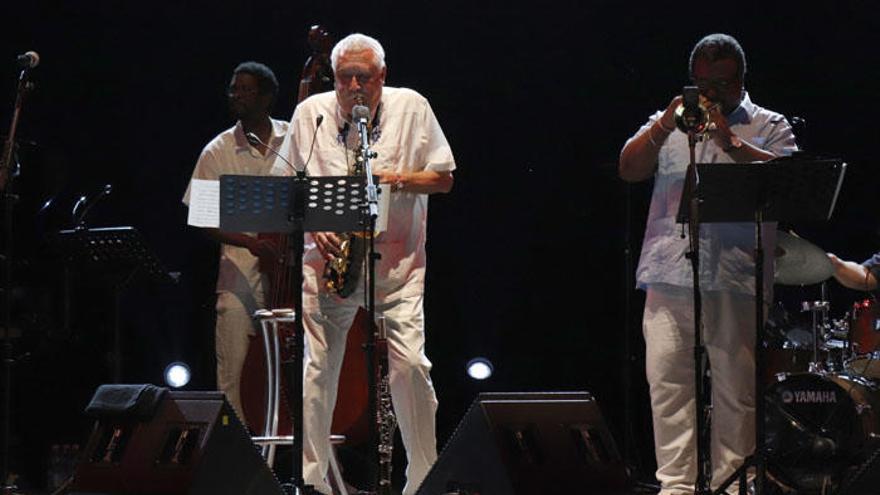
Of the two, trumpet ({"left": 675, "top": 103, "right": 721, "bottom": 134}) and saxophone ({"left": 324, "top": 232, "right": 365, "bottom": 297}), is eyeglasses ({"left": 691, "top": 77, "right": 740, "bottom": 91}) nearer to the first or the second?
trumpet ({"left": 675, "top": 103, "right": 721, "bottom": 134})

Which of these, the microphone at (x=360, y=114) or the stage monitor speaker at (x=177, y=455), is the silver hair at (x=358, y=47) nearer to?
the microphone at (x=360, y=114)

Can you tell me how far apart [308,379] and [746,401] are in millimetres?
1693

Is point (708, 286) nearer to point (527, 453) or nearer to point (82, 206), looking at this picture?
point (527, 453)

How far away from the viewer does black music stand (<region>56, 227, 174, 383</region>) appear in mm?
5984

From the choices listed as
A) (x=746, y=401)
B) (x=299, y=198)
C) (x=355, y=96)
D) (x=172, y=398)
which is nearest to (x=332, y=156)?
(x=355, y=96)

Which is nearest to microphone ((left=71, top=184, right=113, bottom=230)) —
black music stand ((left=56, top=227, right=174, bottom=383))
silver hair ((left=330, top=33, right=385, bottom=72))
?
black music stand ((left=56, top=227, right=174, bottom=383))

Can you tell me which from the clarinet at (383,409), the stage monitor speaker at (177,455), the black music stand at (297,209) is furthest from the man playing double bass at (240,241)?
the black music stand at (297,209)

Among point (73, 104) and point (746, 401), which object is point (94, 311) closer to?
point (73, 104)

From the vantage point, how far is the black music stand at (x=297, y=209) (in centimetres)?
463

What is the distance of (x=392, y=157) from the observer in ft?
17.6

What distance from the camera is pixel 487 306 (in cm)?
721

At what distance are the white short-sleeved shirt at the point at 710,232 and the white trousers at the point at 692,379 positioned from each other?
0.22 feet

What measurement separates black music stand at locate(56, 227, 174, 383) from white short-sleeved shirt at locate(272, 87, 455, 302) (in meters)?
1.03

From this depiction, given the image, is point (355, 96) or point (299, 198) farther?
point (355, 96)
